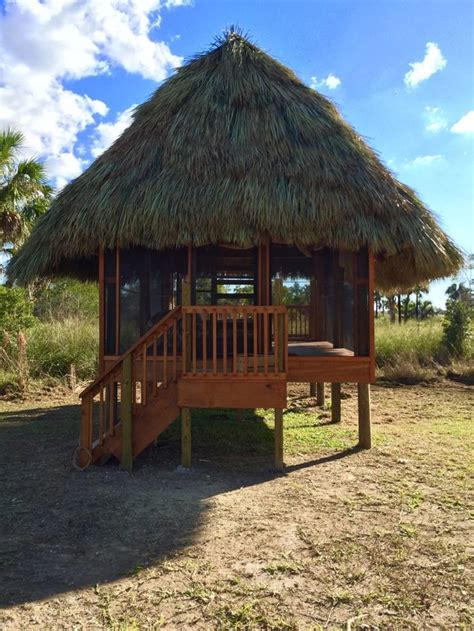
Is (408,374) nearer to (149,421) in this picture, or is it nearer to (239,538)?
(149,421)

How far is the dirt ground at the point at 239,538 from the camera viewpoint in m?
2.59

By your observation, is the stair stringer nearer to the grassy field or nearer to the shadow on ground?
the shadow on ground

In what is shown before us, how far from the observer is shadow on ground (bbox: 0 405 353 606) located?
10.1 ft

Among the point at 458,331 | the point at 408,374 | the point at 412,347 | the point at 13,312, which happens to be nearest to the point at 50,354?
the point at 13,312

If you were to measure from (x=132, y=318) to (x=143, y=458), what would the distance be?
1871mm

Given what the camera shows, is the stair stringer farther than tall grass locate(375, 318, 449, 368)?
No

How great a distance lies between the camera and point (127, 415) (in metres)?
5.12

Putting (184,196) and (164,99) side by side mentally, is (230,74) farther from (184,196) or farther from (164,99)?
(184,196)

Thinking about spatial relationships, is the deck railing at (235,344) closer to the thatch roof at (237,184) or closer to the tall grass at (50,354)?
the thatch roof at (237,184)

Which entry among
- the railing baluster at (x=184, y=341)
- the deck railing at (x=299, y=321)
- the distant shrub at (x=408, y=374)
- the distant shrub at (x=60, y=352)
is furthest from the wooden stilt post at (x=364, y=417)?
the distant shrub at (x=60, y=352)

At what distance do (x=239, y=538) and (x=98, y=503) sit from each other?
1391mm

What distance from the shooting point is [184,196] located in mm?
5977

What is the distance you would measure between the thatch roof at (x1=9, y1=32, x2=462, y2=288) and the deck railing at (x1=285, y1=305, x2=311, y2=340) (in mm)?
1810

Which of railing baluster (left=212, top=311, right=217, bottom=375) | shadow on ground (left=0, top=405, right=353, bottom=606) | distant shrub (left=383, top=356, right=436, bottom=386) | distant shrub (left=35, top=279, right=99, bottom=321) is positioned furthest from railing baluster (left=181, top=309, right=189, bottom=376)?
distant shrub (left=35, top=279, right=99, bottom=321)
